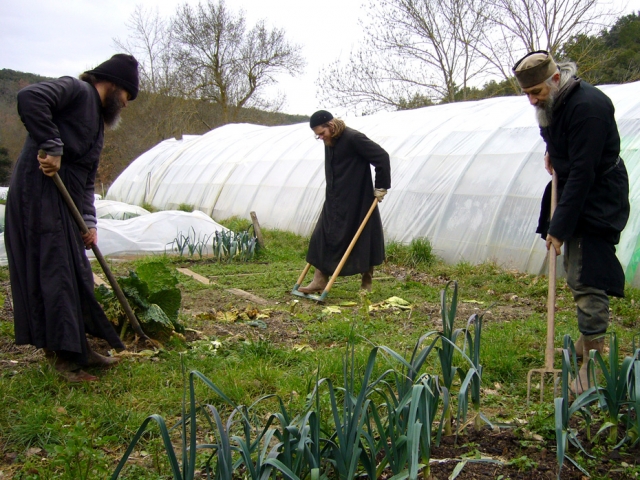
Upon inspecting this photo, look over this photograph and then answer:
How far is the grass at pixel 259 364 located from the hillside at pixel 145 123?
72.1 feet

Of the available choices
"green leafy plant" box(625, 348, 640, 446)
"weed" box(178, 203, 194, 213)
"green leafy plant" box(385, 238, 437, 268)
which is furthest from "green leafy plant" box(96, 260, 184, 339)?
"weed" box(178, 203, 194, 213)

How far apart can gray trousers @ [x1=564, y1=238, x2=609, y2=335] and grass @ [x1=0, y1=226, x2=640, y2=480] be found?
45 centimetres

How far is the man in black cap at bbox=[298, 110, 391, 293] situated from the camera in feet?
19.1

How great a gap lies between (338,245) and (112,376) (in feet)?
10.0

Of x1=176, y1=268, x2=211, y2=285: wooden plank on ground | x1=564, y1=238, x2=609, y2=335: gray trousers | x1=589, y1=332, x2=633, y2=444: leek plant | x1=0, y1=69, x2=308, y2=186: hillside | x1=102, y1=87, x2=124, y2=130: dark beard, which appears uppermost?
x1=0, y1=69, x2=308, y2=186: hillside

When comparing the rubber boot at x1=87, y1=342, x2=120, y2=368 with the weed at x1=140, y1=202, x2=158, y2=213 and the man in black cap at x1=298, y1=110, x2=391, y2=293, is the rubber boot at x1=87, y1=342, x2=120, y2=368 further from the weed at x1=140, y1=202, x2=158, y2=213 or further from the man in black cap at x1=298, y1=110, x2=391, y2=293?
the weed at x1=140, y1=202, x2=158, y2=213

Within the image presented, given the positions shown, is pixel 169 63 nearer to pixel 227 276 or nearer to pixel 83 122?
pixel 227 276

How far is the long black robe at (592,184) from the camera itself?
9.95 feet

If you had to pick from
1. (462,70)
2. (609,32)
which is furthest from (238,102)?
(609,32)

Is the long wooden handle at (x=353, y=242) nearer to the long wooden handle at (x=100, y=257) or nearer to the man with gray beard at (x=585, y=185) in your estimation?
the long wooden handle at (x=100, y=257)

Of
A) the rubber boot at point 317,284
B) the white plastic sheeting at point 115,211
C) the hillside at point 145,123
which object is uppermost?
the hillside at point 145,123

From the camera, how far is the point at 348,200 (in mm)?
5957

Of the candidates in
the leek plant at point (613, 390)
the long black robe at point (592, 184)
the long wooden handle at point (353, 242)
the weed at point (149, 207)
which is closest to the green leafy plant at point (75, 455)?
the leek plant at point (613, 390)

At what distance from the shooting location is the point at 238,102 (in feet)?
91.2
